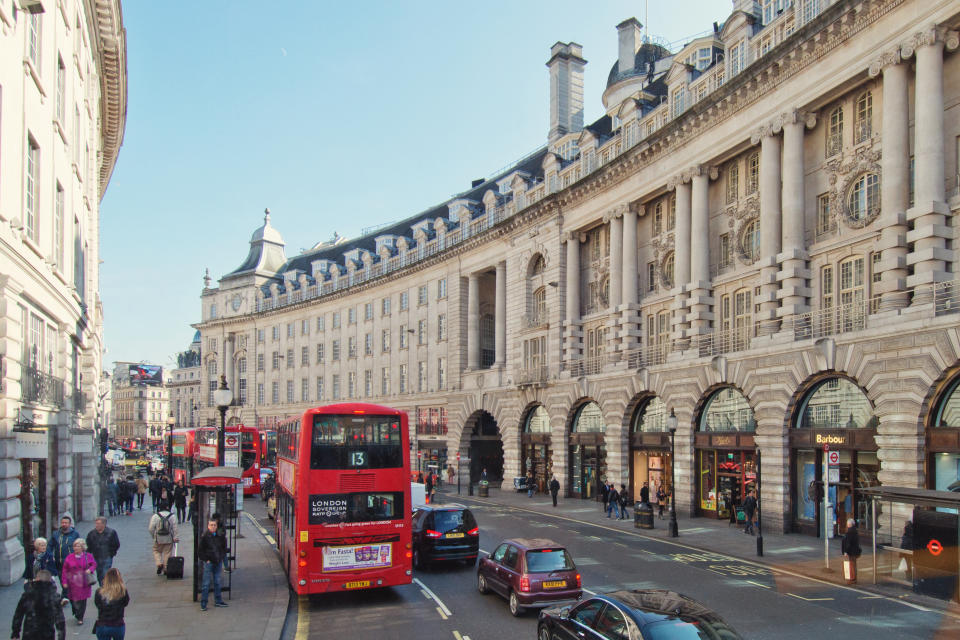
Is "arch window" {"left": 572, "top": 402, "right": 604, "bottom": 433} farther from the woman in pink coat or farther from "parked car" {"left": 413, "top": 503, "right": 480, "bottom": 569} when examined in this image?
the woman in pink coat

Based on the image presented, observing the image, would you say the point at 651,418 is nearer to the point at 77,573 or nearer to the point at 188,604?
the point at 188,604

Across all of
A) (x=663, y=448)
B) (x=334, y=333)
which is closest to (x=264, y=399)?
(x=334, y=333)

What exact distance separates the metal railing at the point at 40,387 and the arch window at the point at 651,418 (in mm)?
25666

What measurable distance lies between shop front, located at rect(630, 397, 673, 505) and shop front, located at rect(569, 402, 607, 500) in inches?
107

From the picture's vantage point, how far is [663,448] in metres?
36.8

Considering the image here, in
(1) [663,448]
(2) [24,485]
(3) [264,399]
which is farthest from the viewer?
(3) [264,399]

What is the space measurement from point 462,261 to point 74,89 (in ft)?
111

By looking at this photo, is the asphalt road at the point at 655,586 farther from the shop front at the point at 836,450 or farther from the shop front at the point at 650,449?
the shop front at the point at 650,449

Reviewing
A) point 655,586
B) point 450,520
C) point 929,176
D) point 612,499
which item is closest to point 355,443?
point 450,520

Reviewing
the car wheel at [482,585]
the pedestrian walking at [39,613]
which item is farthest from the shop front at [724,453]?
the pedestrian walking at [39,613]

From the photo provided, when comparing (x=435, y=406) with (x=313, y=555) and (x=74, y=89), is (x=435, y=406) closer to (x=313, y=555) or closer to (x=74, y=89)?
(x=74, y=89)

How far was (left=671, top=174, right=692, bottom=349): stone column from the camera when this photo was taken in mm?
35312

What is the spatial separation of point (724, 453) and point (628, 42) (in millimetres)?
30933

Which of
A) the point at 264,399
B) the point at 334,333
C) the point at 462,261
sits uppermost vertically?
the point at 462,261
